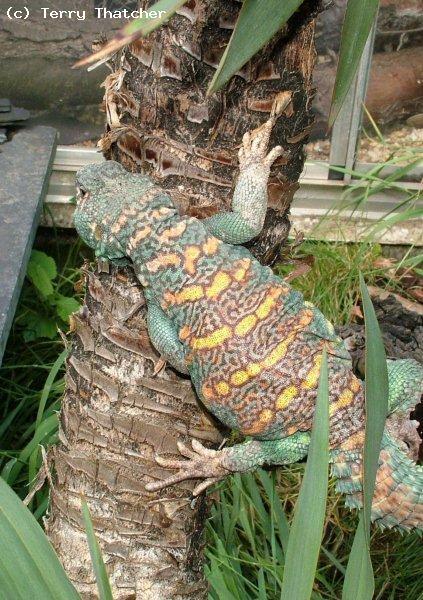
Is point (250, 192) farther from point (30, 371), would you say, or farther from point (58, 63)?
point (58, 63)

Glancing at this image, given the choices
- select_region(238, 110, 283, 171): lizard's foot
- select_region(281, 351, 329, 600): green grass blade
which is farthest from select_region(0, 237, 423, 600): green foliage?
select_region(281, 351, 329, 600): green grass blade

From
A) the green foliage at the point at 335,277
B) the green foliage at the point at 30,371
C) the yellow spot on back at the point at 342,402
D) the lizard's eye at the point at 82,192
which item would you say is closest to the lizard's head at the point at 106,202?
the lizard's eye at the point at 82,192

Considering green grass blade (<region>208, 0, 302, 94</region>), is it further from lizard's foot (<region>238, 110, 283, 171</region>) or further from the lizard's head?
the lizard's head

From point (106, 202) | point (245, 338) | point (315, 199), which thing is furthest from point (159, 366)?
point (315, 199)

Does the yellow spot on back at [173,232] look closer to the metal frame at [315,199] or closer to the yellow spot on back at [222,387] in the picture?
the yellow spot on back at [222,387]

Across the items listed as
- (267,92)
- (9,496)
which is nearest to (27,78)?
(267,92)

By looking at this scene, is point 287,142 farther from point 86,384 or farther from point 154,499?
point 154,499
